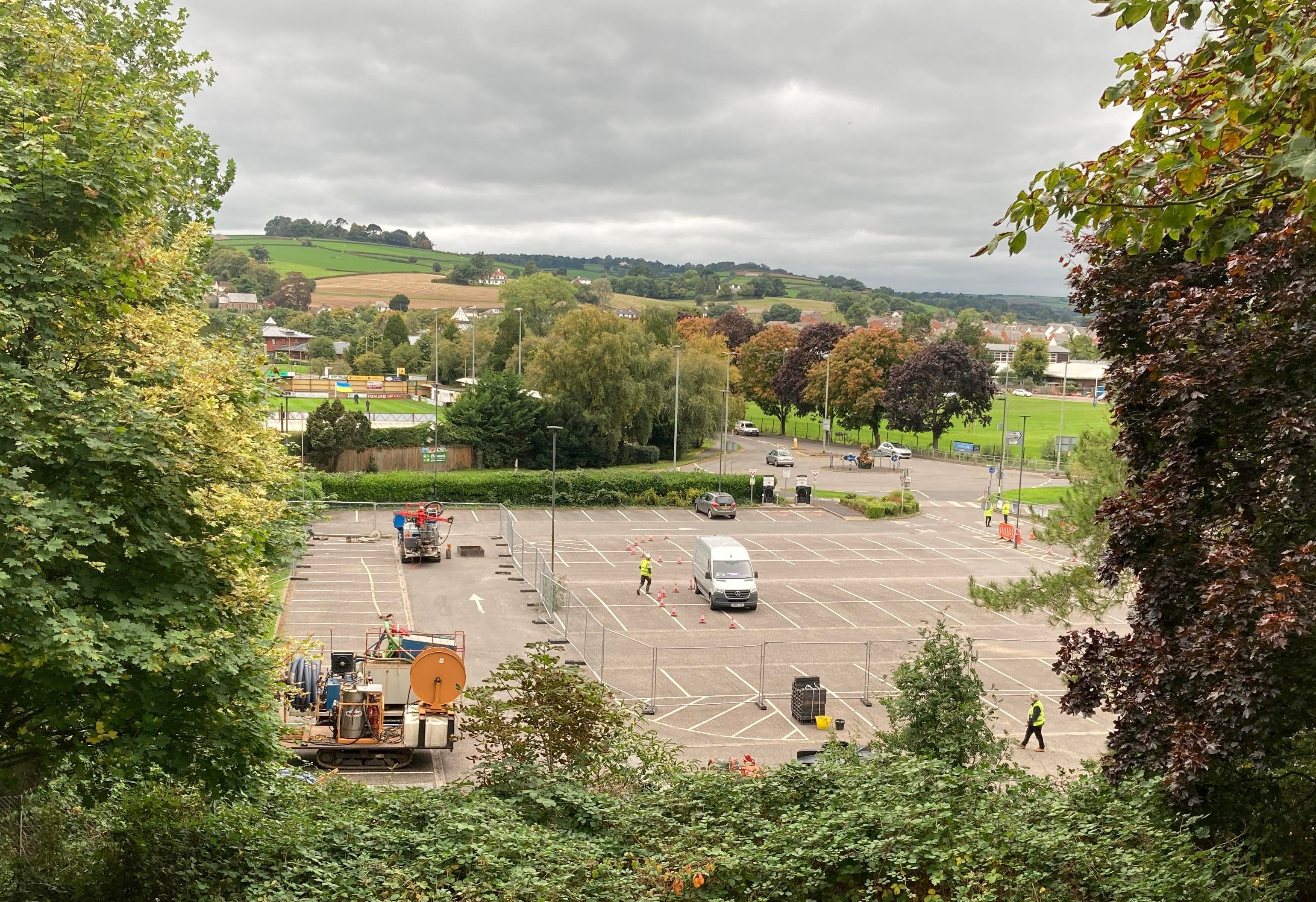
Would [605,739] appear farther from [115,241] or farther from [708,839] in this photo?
[115,241]

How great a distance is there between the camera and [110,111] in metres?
9.98

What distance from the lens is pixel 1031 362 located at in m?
155

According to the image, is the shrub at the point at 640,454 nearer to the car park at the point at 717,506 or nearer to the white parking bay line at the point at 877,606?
the car park at the point at 717,506

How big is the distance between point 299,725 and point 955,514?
3925 centimetres

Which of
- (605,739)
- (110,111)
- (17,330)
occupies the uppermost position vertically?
(110,111)

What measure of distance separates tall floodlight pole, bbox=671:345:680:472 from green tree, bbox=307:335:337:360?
7925 cm

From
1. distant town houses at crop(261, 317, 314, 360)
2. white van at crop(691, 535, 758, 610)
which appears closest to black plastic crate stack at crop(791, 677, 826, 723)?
white van at crop(691, 535, 758, 610)

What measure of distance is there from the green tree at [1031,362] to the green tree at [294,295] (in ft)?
407

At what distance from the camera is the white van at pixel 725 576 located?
30.6 metres

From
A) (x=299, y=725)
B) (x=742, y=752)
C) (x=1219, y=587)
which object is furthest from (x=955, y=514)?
(x=1219, y=587)

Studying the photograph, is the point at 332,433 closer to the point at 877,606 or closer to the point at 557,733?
the point at 877,606

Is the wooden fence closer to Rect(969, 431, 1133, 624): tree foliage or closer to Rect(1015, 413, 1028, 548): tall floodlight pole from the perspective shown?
Rect(1015, 413, 1028, 548): tall floodlight pole

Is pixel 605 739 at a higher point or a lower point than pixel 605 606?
higher

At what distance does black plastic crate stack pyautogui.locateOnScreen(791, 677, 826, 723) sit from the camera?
70.9 feet
